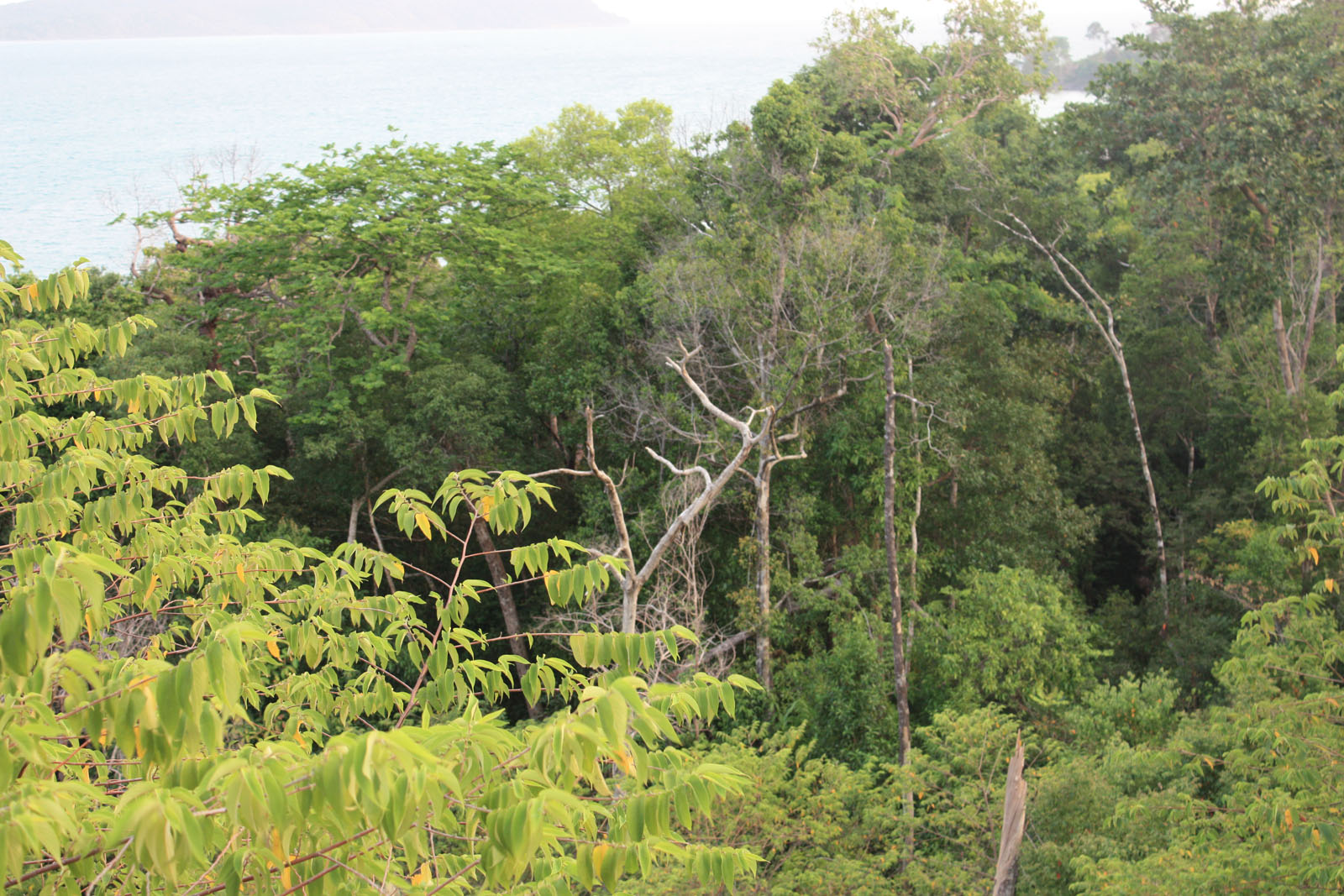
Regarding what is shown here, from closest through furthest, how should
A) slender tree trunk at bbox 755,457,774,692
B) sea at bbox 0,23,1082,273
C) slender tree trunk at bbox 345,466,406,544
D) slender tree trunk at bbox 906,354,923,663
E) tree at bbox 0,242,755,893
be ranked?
tree at bbox 0,242,755,893
slender tree trunk at bbox 755,457,774,692
slender tree trunk at bbox 906,354,923,663
slender tree trunk at bbox 345,466,406,544
sea at bbox 0,23,1082,273

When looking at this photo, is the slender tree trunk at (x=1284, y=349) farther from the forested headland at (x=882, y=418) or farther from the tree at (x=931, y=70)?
the tree at (x=931, y=70)

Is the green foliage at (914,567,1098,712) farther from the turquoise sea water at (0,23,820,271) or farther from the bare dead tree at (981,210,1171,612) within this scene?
the turquoise sea water at (0,23,820,271)

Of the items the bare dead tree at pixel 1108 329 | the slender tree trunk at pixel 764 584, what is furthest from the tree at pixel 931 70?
the slender tree trunk at pixel 764 584

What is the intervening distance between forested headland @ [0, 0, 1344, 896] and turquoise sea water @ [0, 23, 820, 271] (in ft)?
7.46

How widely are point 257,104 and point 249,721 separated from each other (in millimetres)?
37361

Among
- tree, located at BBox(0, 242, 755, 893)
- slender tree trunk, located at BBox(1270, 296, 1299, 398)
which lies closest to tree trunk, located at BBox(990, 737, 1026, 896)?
tree, located at BBox(0, 242, 755, 893)

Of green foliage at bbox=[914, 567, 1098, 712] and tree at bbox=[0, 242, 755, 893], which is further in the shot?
green foliage at bbox=[914, 567, 1098, 712]

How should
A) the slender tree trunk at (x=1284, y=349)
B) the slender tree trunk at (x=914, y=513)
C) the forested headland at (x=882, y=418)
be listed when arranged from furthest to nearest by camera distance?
the slender tree trunk at (x=1284, y=349), the slender tree trunk at (x=914, y=513), the forested headland at (x=882, y=418)

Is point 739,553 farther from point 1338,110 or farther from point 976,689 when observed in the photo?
point 1338,110

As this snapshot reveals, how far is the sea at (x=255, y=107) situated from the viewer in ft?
73.9

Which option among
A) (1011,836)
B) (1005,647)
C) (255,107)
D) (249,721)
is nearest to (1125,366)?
(1005,647)

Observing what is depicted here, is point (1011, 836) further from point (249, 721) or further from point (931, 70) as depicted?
point (931, 70)

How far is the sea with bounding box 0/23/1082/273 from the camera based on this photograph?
2253cm

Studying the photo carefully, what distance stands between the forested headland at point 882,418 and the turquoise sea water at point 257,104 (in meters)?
2.27
